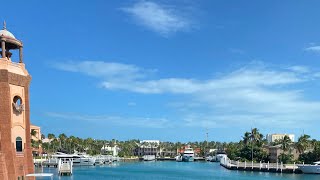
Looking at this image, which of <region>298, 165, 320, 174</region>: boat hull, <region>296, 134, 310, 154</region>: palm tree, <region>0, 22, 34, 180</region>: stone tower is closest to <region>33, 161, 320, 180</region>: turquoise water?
<region>298, 165, 320, 174</region>: boat hull

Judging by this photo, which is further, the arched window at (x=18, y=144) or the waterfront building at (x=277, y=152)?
the waterfront building at (x=277, y=152)

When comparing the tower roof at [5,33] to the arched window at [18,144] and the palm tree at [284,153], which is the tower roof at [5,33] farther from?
the palm tree at [284,153]

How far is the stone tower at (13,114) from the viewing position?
92.4 ft

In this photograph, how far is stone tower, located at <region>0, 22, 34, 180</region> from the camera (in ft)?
92.4

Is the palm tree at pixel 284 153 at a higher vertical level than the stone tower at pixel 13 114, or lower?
lower

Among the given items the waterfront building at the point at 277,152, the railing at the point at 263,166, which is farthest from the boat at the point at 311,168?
the waterfront building at the point at 277,152

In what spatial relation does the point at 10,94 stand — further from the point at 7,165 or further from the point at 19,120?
the point at 7,165

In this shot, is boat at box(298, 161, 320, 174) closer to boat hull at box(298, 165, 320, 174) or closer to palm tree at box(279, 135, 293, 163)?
boat hull at box(298, 165, 320, 174)

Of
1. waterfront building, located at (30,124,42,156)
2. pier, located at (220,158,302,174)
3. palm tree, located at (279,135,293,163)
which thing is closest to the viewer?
pier, located at (220,158,302,174)

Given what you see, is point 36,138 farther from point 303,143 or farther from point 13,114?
point 13,114

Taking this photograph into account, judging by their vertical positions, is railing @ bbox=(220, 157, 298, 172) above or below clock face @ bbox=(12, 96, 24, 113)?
below

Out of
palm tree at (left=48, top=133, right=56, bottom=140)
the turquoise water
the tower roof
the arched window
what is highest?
the tower roof

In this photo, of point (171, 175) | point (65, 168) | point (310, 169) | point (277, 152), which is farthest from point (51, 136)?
point (310, 169)

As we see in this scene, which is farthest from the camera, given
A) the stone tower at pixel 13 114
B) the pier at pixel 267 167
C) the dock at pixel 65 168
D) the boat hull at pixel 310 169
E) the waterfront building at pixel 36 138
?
the waterfront building at pixel 36 138
